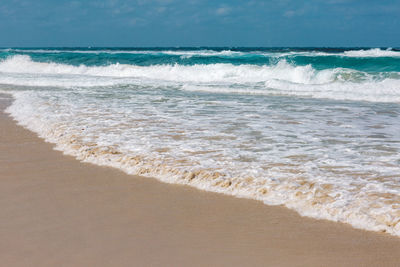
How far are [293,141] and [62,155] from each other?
3.11 metres

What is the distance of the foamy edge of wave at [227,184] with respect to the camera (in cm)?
349

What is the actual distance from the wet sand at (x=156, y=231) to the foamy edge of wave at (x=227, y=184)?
0.13 m

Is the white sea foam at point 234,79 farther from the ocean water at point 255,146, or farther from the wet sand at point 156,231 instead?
the wet sand at point 156,231

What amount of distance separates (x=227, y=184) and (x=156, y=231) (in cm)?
127

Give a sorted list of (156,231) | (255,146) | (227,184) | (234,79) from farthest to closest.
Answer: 1. (234,79)
2. (255,146)
3. (227,184)
4. (156,231)

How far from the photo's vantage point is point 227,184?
4.40 metres

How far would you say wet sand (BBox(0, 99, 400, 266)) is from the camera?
2836 millimetres

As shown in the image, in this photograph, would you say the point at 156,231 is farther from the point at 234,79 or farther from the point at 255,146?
the point at 234,79

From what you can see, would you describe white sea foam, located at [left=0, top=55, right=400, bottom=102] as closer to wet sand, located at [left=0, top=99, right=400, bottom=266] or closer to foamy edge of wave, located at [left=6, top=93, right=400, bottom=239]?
foamy edge of wave, located at [left=6, top=93, right=400, bottom=239]

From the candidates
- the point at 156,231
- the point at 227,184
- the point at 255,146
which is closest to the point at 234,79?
the point at 255,146

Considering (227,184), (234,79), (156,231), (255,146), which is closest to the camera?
(156,231)

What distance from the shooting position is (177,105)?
1087cm

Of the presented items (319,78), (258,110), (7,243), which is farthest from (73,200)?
(319,78)

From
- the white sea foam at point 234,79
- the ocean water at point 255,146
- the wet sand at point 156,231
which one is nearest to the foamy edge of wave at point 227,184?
the ocean water at point 255,146
